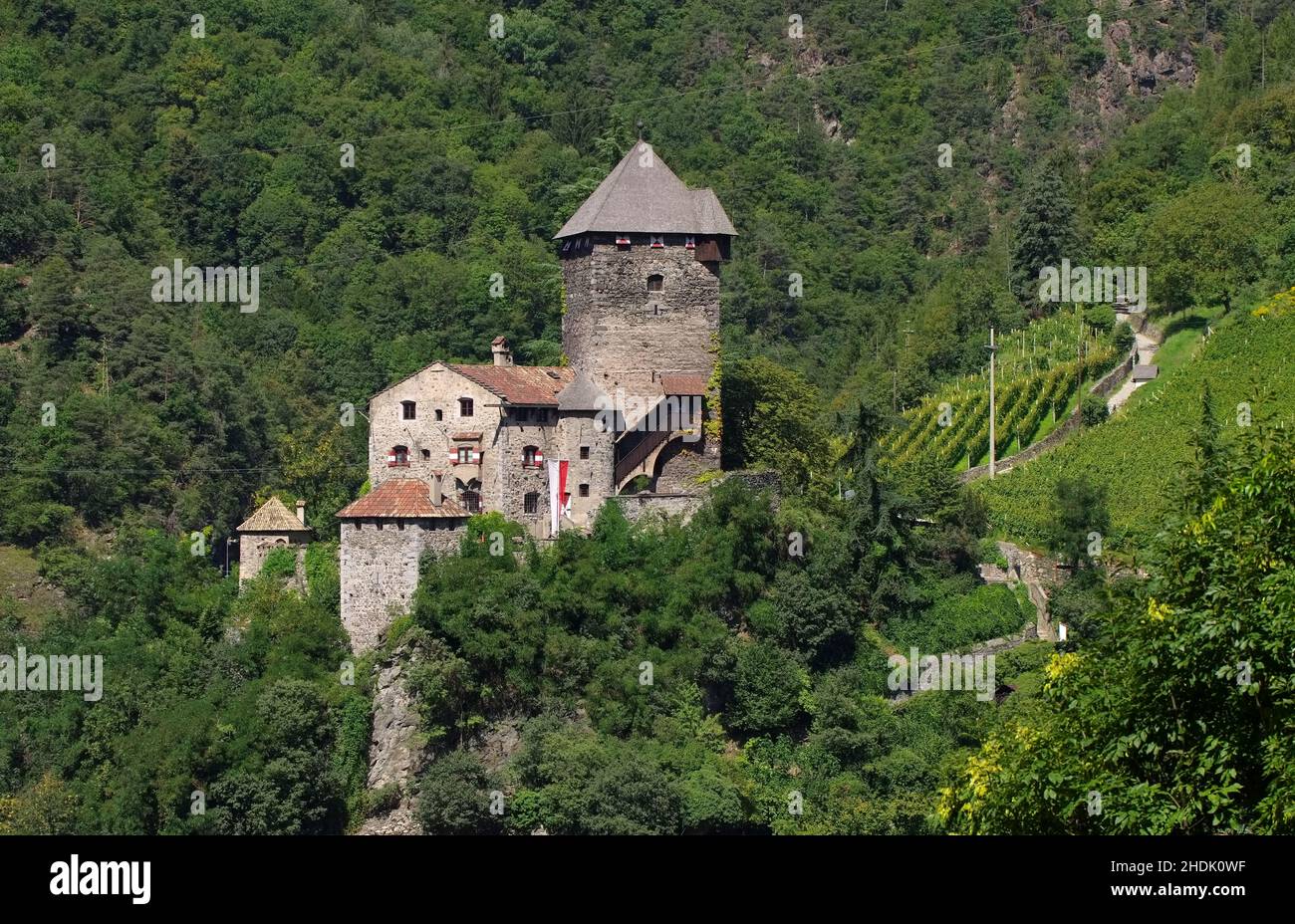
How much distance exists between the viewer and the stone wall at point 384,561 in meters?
52.8

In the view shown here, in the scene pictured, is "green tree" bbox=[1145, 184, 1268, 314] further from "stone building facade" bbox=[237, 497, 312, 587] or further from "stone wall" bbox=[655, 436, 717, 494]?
"stone building facade" bbox=[237, 497, 312, 587]

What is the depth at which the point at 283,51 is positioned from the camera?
119 meters

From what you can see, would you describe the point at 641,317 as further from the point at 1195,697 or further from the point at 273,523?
the point at 1195,697

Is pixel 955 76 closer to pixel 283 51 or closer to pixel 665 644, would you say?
pixel 283 51

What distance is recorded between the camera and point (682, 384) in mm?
55219

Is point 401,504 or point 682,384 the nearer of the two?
point 401,504

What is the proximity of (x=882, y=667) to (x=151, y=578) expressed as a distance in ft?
60.2

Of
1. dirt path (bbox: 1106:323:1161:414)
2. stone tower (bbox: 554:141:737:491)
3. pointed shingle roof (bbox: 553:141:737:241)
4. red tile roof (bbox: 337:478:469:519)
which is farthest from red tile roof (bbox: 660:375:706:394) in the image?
dirt path (bbox: 1106:323:1161:414)

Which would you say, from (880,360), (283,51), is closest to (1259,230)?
(880,360)

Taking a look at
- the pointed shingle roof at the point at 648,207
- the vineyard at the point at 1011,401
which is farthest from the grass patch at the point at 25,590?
the vineyard at the point at 1011,401

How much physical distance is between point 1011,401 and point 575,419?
25162 mm

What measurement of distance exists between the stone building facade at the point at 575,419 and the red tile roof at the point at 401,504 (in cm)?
4

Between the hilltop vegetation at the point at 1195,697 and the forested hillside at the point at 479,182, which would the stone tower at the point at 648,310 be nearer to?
the forested hillside at the point at 479,182

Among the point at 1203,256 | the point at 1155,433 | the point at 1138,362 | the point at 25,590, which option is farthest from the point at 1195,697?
the point at 1203,256
